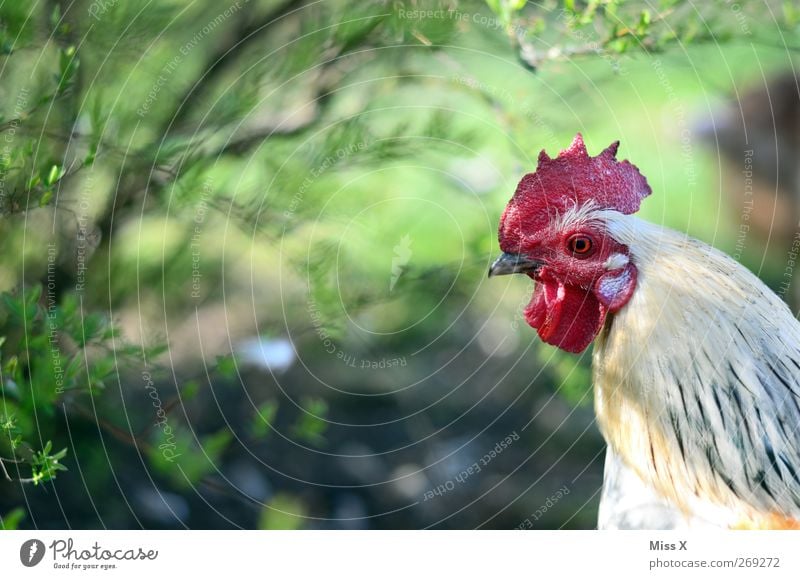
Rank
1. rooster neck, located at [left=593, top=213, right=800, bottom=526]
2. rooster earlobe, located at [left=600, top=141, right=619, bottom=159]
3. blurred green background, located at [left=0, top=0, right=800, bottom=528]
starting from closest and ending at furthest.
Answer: rooster neck, located at [left=593, top=213, right=800, bottom=526] < rooster earlobe, located at [left=600, top=141, right=619, bottom=159] < blurred green background, located at [left=0, top=0, right=800, bottom=528]

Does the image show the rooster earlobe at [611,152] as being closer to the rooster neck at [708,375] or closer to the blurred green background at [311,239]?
the rooster neck at [708,375]

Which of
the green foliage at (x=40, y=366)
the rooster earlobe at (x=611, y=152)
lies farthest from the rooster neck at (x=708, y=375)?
the green foliage at (x=40, y=366)

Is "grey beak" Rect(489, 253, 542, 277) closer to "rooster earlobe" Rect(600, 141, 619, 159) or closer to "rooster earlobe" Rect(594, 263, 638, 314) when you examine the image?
"rooster earlobe" Rect(594, 263, 638, 314)

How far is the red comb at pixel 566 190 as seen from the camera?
4.77ft

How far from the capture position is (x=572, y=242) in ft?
4.71

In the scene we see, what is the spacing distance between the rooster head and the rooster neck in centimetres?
3

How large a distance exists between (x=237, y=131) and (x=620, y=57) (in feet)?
2.75

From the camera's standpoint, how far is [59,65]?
1.69 metres

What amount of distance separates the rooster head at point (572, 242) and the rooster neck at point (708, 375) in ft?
0.10

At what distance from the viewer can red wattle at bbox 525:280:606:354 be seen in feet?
4.75

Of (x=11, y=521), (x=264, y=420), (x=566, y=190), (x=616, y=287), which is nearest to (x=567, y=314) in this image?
(x=616, y=287)

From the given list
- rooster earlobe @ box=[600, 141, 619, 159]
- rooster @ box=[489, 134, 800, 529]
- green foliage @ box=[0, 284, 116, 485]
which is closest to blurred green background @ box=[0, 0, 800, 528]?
green foliage @ box=[0, 284, 116, 485]

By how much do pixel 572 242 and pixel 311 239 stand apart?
73 centimetres
